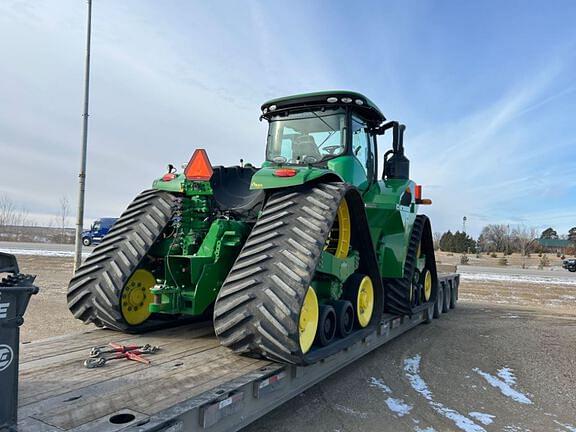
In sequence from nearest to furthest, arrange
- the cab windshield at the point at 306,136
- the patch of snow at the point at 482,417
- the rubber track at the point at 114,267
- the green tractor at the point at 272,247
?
the green tractor at the point at 272,247 → the patch of snow at the point at 482,417 → the rubber track at the point at 114,267 → the cab windshield at the point at 306,136

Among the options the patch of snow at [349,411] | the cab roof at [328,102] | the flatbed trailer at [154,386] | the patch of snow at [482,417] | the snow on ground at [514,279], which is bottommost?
the patch of snow at [482,417]

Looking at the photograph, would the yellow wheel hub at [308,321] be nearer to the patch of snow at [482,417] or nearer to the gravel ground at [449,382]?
the gravel ground at [449,382]

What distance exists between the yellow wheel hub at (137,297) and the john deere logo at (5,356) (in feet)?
8.07

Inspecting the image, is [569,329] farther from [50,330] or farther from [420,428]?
[50,330]

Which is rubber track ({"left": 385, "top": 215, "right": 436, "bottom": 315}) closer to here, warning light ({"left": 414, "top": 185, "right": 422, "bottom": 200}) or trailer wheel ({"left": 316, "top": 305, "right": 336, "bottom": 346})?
warning light ({"left": 414, "top": 185, "right": 422, "bottom": 200})

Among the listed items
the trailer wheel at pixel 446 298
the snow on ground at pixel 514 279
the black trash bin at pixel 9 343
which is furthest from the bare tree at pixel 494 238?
the black trash bin at pixel 9 343

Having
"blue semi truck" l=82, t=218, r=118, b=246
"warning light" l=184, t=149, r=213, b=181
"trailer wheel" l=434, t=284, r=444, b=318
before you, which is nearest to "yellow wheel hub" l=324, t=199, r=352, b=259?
"warning light" l=184, t=149, r=213, b=181

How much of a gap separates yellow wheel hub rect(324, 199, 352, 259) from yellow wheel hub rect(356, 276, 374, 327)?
20.3 inches

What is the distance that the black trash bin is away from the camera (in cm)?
224

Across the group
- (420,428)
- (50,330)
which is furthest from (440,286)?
(50,330)

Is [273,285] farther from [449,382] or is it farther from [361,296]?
[449,382]

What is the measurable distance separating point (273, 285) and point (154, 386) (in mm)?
1155

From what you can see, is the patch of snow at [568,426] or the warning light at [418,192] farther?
the warning light at [418,192]

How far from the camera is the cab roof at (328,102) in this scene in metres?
5.93
